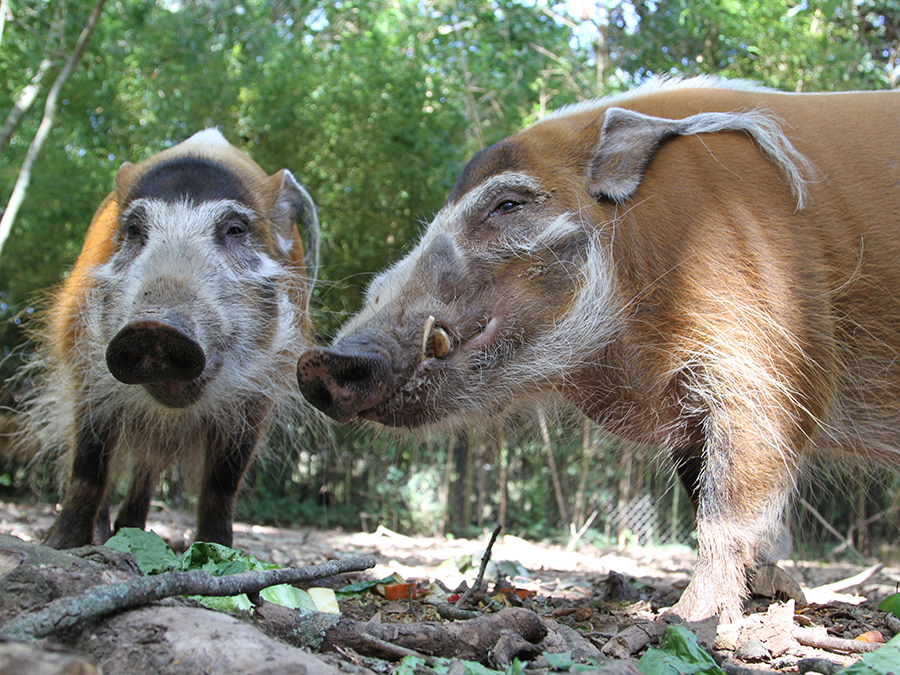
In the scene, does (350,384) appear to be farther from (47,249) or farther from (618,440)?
(47,249)

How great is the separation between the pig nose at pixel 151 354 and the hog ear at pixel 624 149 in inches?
70.7

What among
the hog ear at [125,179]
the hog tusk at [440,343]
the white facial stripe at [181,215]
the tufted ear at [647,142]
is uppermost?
the tufted ear at [647,142]

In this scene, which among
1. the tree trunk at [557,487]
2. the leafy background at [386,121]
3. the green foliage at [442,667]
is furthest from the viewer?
the tree trunk at [557,487]

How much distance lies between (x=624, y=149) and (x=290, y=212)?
80.1 inches

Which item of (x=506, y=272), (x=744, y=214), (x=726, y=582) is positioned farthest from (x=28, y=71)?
(x=726, y=582)

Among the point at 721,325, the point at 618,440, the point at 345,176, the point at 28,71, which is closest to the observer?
the point at 721,325

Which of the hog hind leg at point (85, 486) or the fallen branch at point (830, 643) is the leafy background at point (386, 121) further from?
the fallen branch at point (830, 643)

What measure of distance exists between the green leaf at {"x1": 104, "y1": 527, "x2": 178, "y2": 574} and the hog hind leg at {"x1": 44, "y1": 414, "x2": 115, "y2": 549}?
46.3 inches

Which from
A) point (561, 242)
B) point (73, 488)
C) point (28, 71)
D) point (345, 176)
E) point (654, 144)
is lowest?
point (73, 488)

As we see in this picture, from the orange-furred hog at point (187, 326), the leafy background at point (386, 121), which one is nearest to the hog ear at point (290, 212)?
the orange-furred hog at point (187, 326)

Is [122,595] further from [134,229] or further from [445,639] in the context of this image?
[134,229]

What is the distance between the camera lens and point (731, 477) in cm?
262

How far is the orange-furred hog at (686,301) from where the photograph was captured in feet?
8.74

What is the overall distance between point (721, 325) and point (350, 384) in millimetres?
1383
